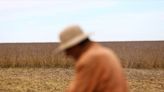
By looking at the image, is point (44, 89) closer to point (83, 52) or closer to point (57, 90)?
point (57, 90)

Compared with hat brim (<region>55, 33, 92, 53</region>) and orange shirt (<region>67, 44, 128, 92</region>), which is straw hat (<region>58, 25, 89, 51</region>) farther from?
orange shirt (<region>67, 44, 128, 92</region>)

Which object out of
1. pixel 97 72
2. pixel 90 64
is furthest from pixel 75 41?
pixel 97 72

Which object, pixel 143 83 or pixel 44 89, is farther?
pixel 143 83

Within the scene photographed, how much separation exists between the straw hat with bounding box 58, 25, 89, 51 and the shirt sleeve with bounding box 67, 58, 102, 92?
24 cm

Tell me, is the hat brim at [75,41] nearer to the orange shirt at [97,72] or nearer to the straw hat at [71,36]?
the straw hat at [71,36]

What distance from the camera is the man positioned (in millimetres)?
4434

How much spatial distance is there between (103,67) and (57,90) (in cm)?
1239

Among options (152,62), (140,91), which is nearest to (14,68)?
(152,62)

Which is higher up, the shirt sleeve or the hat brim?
the hat brim

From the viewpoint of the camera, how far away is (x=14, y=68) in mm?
29531

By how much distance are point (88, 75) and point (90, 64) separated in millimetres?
110

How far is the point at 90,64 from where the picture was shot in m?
4.43

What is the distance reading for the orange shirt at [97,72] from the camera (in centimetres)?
443

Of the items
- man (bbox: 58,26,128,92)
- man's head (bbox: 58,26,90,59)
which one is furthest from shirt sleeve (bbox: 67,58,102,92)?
man's head (bbox: 58,26,90,59)
